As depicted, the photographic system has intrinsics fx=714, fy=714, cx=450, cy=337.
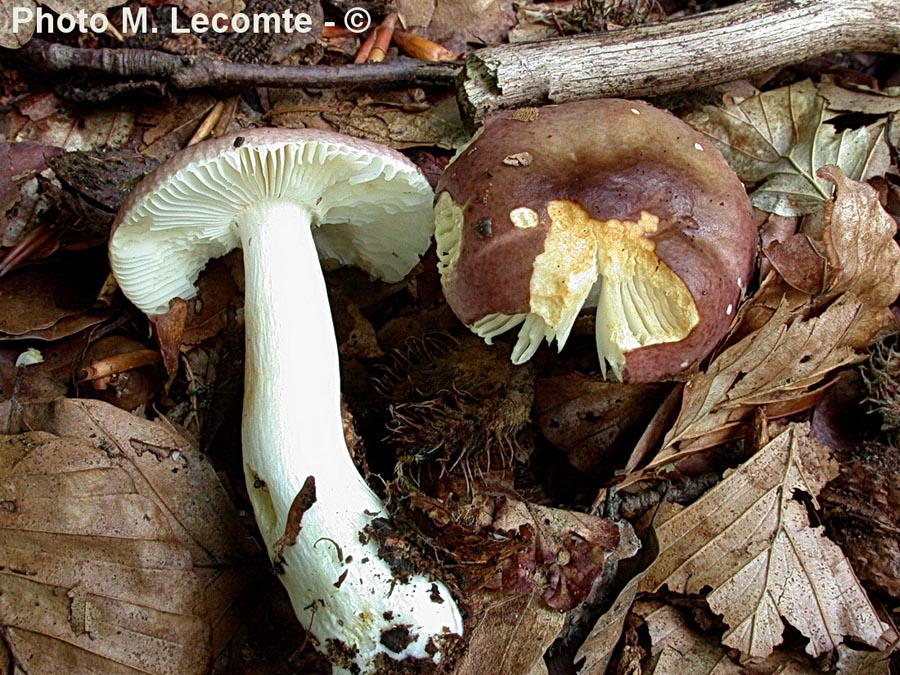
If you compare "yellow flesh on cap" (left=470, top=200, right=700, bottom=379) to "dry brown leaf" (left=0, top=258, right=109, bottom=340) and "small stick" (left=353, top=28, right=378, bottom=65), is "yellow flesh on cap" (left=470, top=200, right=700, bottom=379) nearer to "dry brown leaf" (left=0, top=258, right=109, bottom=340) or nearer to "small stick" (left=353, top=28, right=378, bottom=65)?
"small stick" (left=353, top=28, right=378, bottom=65)

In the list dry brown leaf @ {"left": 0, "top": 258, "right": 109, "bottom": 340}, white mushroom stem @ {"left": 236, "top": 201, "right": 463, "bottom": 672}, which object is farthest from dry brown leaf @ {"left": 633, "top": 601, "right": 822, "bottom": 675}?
dry brown leaf @ {"left": 0, "top": 258, "right": 109, "bottom": 340}

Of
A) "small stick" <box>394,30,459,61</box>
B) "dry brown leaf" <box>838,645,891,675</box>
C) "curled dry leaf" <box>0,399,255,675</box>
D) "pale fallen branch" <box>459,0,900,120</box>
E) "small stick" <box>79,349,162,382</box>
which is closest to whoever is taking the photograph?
"curled dry leaf" <box>0,399,255,675</box>

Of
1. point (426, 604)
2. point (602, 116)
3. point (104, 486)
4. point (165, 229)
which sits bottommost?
point (426, 604)

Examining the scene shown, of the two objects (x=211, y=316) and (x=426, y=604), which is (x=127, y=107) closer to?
(x=211, y=316)

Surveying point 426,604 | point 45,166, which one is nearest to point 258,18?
point 45,166

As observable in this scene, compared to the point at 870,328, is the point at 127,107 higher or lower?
higher

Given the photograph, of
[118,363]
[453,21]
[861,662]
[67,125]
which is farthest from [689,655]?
[67,125]

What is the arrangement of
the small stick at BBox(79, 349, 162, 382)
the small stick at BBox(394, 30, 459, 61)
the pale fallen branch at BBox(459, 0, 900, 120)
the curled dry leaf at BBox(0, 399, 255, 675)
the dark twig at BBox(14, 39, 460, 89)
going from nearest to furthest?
1. the curled dry leaf at BBox(0, 399, 255, 675)
2. the small stick at BBox(79, 349, 162, 382)
3. the dark twig at BBox(14, 39, 460, 89)
4. the pale fallen branch at BBox(459, 0, 900, 120)
5. the small stick at BBox(394, 30, 459, 61)
